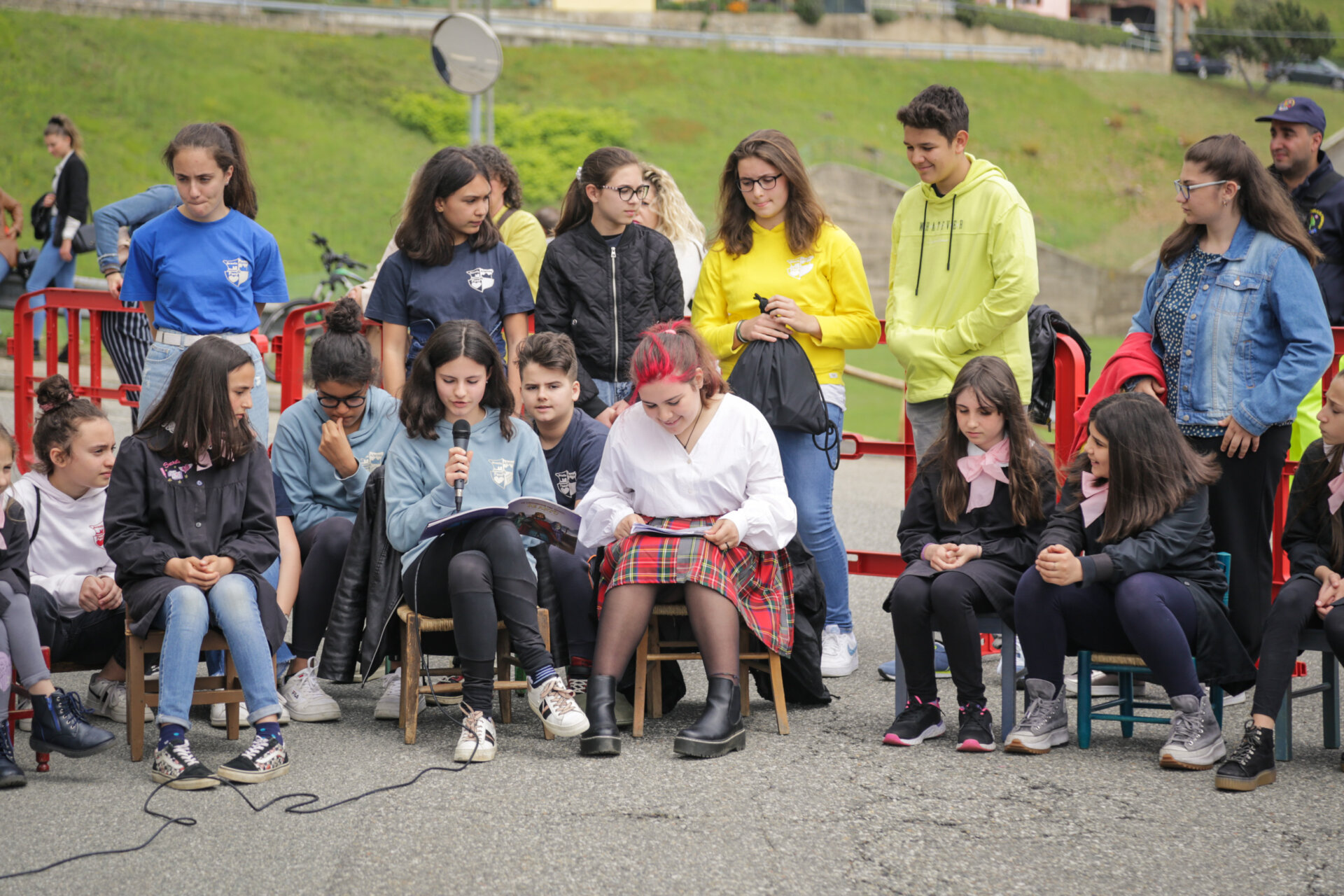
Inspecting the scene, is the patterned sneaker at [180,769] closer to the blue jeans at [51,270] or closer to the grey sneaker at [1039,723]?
the grey sneaker at [1039,723]

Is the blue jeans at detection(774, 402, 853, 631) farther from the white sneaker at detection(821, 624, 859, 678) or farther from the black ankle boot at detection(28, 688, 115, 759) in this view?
the black ankle boot at detection(28, 688, 115, 759)

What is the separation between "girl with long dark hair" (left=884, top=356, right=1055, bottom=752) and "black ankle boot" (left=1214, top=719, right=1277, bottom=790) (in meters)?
0.71

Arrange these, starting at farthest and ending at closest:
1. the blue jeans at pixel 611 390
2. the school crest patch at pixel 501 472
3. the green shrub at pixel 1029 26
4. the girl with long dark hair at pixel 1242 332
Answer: the green shrub at pixel 1029 26 → the blue jeans at pixel 611 390 → the school crest patch at pixel 501 472 → the girl with long dark hair at pixel 1242 332

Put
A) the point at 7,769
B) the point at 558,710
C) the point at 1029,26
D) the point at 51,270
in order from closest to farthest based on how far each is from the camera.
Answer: the point at 7,769 → the point at 558,710 → the point at 51,270 → the point at 1029,26

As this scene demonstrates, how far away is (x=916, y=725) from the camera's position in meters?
4.22

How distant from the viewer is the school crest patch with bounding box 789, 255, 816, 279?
5.09 m

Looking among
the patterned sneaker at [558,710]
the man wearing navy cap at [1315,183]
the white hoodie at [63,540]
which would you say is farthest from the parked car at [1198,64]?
the white hoodie at [63,540]

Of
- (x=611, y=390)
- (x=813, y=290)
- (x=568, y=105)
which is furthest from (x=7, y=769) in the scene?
(x=568, y=105)

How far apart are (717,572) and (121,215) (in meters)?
3.95

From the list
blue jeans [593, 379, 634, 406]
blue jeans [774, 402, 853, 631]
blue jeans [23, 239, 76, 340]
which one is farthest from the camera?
blue jeans [23, 239, 76, 340]

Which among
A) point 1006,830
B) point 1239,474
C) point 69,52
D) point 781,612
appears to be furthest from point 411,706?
point 69,52

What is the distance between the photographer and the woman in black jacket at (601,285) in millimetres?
5242

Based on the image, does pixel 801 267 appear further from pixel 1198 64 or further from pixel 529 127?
pixel 1198 64

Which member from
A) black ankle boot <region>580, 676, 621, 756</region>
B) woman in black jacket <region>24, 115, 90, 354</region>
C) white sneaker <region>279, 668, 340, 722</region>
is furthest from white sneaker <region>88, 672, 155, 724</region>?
woman in black jacket <region>24, 115, 90, 354</region>
